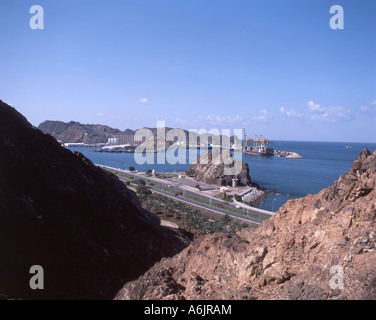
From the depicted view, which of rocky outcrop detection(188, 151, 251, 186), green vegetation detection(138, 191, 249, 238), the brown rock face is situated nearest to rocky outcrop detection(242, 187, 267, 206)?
rocky outcrop detection(188, 151, 251, 186)

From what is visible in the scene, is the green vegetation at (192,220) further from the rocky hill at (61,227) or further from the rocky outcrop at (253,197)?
the rocky outcrop at (253,197)

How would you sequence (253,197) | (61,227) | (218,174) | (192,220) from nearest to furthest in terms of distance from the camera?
(61,227)
(192,220)
(253,197)
(218,174)

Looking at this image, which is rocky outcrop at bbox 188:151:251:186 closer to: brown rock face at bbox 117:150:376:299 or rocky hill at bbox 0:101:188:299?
rocky hill at bbox 0:101:188:299

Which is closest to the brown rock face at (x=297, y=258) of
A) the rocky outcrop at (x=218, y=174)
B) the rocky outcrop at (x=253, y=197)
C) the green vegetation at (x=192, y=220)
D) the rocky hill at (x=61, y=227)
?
the rocky hill at (x=61, y=227)

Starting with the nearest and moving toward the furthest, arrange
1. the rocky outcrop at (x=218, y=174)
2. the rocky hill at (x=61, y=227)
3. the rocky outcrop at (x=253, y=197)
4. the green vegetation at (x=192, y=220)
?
the rocky hill at (x=61, y=227) < the green vegetation at (x=192, y=220) < the rocky outcrop at (x=253, y=197) < the rocky outcrop at (x=218, y=174)

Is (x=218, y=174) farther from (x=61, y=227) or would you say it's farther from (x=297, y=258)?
(x=297, y=258)

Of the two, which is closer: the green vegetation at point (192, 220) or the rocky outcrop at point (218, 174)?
the green vegetation at point (192, 220)

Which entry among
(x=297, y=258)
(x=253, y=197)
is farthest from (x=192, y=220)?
(x=253, y=197)
